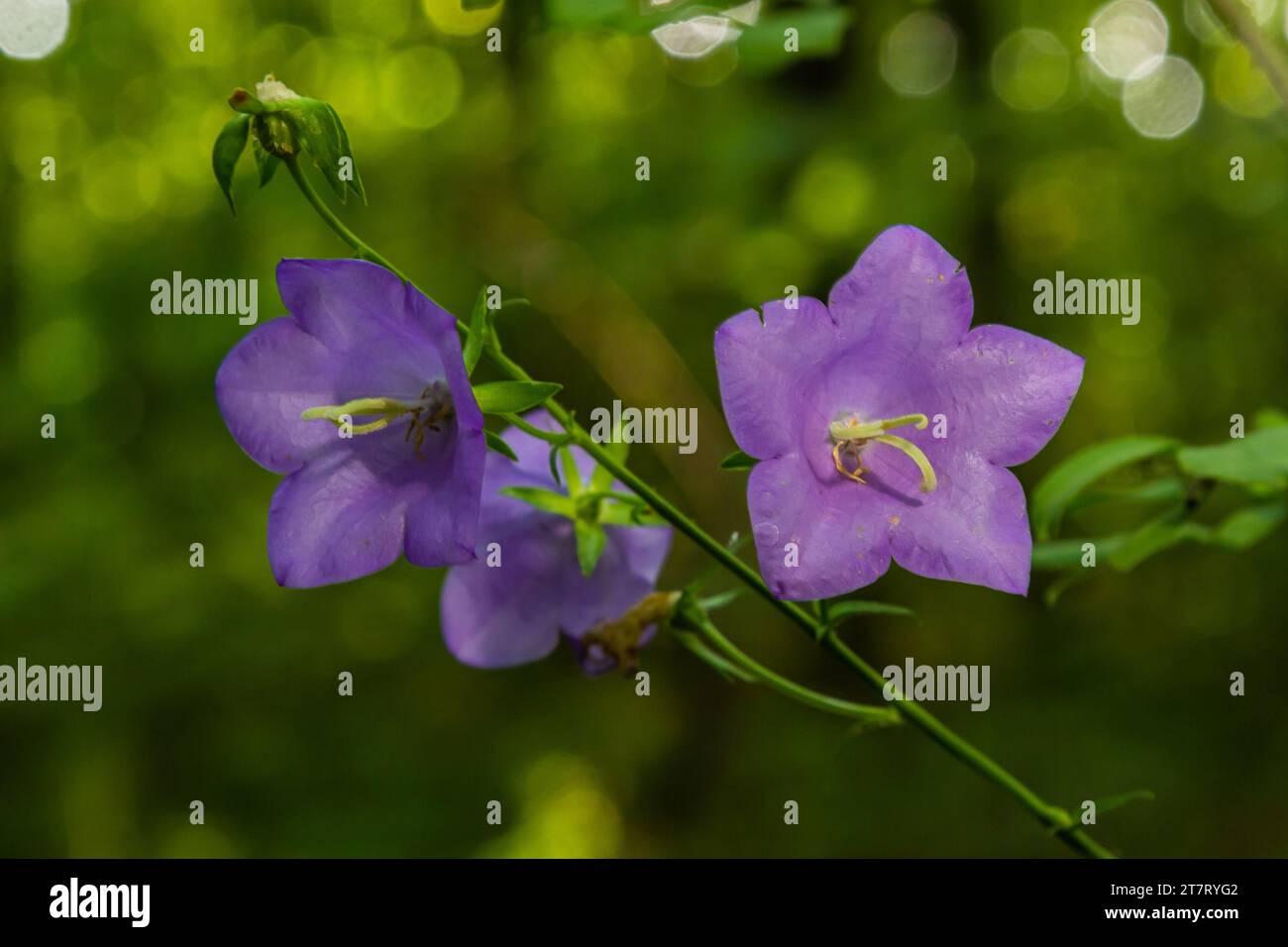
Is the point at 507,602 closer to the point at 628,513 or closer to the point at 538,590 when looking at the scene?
the point at 538,590

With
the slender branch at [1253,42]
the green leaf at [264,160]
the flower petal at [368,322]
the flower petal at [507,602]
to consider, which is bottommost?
the flower petal at [507,602]

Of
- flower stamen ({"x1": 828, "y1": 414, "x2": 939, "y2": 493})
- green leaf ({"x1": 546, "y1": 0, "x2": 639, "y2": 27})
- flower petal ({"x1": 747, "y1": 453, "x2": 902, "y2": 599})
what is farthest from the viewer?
green leaf ({"x1": 546, "y1": 0, "x2": 639, "y2": 27})

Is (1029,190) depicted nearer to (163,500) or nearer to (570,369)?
(570,369)

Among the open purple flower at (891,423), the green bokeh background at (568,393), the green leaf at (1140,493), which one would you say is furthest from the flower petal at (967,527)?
the green bokeh background at (568,393)

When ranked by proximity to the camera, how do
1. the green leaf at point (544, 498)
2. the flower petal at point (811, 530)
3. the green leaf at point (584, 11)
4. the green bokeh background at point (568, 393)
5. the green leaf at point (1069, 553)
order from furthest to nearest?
the green bokeh background at point (568, 393), the green leaf at point (1069, 553), the green leaf at point (584, 11), the green leaf at point (544, 498), the flower petal at point (811, 530)

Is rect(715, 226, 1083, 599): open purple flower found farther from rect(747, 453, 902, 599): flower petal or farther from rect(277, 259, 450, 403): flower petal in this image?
rect(277, 259, 450, 403): flower petal

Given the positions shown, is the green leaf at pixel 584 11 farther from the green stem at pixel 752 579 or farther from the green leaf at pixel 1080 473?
the green leaf at pixel 1080 473

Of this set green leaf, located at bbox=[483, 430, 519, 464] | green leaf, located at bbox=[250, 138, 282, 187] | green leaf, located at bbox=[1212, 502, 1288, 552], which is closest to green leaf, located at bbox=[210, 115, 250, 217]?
green leaf, located at bbox=[250, 138, 282, 187]
